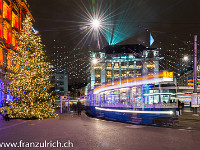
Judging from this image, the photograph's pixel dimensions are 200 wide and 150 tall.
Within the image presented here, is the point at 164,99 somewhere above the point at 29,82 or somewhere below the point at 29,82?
below

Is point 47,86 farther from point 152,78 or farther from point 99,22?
point 152,78

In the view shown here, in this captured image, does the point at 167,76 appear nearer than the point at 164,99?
Yes

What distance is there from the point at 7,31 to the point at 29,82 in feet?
44.1

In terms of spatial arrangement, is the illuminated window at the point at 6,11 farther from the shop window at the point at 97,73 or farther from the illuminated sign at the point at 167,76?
the shop window at the point at 97,73

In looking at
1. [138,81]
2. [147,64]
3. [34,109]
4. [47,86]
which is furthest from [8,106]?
[147,64]

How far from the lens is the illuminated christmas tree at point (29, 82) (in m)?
20.1

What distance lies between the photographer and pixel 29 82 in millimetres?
20203

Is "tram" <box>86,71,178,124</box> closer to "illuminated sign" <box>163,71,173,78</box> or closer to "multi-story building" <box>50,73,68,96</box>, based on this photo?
"illuminated sign" <box>163,71,173,78</box>

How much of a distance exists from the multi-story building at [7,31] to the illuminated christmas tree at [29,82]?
5355mm

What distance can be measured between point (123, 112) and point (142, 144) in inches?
767

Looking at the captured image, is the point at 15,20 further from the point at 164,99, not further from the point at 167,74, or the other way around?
the point at 164,99

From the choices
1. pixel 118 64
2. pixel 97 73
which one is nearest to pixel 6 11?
pixel 97 73

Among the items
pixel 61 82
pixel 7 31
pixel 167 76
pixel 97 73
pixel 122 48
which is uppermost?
pixel 122 48

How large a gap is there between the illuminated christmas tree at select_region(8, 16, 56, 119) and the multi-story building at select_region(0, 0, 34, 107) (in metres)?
5.35
